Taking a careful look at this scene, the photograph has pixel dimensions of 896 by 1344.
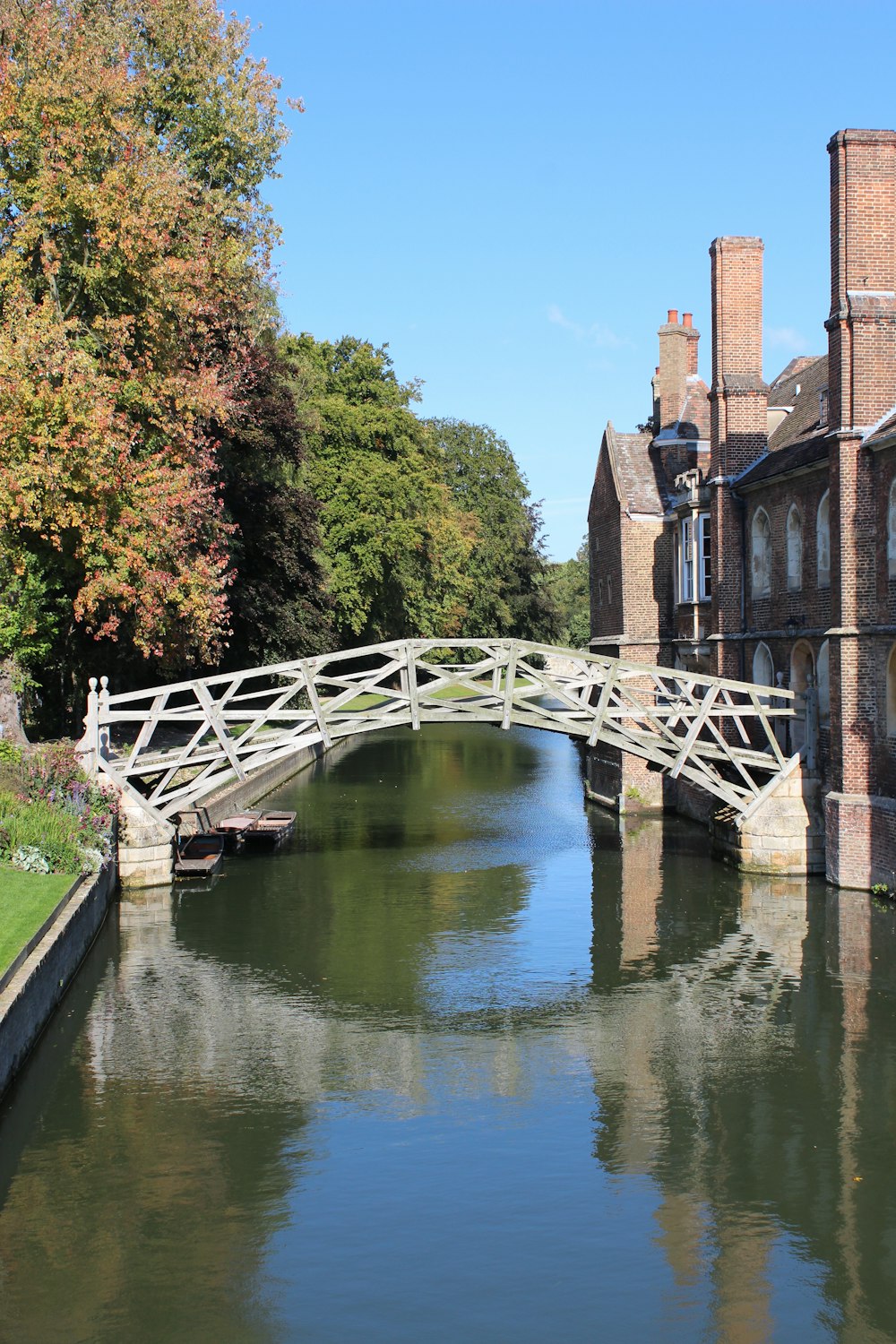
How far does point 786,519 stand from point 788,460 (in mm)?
1236

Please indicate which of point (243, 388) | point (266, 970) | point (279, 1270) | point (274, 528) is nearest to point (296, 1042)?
point (266, 970)

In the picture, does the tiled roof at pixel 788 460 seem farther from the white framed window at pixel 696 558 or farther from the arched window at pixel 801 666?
the arched window at pixel 801 666

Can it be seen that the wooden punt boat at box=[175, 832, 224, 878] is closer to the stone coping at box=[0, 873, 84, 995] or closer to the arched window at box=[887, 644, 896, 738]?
the stone coping at box=[0, 873, 84, 995]

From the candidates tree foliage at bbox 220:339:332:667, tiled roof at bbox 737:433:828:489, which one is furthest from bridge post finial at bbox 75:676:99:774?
tiled roof at bbox 737:433:828:489

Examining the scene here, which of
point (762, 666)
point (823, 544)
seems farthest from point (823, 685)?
point (762, 666)

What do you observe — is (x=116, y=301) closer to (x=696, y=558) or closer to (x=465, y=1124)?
(x=696, y=558)

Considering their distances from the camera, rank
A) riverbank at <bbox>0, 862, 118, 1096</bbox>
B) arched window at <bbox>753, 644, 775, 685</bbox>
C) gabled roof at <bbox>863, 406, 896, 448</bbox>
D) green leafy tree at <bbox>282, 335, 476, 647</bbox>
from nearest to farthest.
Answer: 1. riverbank at <bbox>0, 862, 118, 1096</bbox>
2. gabled roof at <bbox>863, 406, 896, 448</bbox>
3. arched window at <bbox>753, 644, 775, 685</bbox>
4. green leafy tree at <bbox>282, 335, 476, 647</bbox>

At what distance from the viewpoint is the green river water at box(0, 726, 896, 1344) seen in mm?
9773

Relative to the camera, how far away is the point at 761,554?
28.4 metres

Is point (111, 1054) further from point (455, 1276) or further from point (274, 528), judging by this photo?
point (274, 528)

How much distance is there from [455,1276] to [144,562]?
17355 millimetres

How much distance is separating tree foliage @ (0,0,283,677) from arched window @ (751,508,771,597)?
37.6 feet

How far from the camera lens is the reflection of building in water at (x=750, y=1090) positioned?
34.1 feet

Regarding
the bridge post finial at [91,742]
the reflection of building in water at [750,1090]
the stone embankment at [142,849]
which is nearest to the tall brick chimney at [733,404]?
the reflection of building in water at [750,1090]
